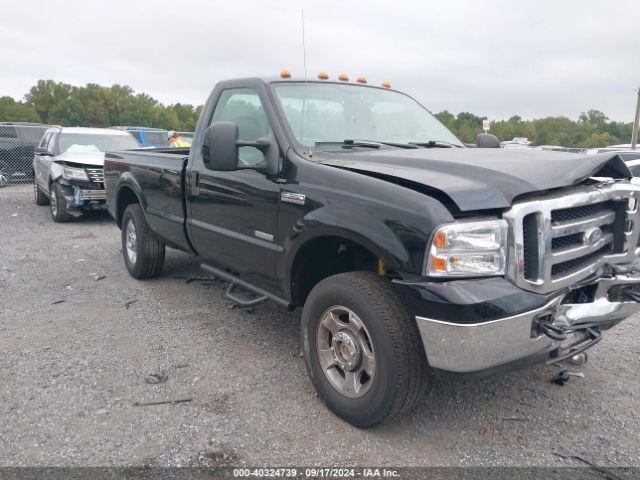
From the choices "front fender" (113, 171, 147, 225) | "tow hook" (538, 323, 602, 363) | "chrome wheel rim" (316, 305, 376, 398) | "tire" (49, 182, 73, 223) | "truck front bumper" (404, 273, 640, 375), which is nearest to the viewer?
"truck front bumper" (404, 273, 640, 375)

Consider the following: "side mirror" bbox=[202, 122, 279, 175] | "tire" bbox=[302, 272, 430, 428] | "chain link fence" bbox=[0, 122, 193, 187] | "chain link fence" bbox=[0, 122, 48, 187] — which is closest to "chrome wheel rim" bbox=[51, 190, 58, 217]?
"chain link fence" bbox=[0, 122, 193, 187]

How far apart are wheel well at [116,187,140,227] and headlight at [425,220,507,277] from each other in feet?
13.8

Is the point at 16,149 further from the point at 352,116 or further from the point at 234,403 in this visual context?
the point at 234,403

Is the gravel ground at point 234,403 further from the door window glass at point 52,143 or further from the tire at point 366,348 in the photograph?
the door window glass at point 52,143

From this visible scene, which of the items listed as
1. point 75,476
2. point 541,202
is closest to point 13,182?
point 75,476

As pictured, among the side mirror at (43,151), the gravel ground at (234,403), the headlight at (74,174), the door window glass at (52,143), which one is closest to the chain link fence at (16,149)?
the side mirror at (43,151)

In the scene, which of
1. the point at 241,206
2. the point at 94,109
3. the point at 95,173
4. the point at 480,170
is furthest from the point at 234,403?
the point at 94,109

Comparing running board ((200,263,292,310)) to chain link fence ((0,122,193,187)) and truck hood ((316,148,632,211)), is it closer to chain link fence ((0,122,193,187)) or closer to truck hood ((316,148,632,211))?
truck hood ((316,148,632,211))

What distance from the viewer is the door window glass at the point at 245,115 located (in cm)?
383

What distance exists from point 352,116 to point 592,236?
75.0 inches

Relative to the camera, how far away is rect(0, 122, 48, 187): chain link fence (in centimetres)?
1568

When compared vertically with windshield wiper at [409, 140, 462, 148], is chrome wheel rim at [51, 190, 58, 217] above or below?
below

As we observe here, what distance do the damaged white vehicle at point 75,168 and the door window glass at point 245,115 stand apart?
5674 mm

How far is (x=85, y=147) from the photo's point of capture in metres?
10.2
